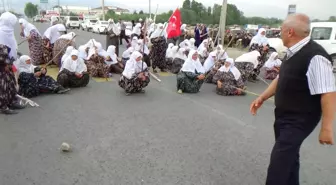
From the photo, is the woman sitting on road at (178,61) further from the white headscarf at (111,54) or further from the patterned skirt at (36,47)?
the patterned skirt at (36,47)

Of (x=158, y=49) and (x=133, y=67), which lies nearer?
(x=133, y=67)

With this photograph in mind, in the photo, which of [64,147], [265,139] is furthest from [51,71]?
[265,139]

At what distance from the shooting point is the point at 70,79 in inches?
Result: 299

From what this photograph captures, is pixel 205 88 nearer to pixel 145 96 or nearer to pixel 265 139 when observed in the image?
A: pixel 145 96

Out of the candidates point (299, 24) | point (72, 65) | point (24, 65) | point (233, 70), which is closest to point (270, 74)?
point (233, 70)

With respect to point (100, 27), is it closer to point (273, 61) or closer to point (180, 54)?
point (180, 54)

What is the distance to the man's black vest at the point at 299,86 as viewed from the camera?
7.86 ft

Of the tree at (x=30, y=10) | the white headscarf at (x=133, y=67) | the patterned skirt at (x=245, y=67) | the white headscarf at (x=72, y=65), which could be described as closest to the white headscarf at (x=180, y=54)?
the patterned skirt at (x=245, y=67)

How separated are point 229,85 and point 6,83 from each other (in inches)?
184

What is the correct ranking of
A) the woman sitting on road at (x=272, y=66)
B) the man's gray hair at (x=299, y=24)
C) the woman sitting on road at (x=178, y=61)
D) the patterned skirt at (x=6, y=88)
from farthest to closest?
the woman sitting on road at (x=178, y=61)
the woman sitting on road at (x=272, y=66)
the patterned skirt at (x=6, y=88)
the man's gray hair at (x=299, y=24)

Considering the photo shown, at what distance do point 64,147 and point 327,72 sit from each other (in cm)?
307

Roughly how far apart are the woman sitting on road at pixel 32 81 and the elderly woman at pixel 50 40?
326cm

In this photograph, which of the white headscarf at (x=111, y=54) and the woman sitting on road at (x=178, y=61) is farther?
the woman sitting on road at (x=178, y=61)

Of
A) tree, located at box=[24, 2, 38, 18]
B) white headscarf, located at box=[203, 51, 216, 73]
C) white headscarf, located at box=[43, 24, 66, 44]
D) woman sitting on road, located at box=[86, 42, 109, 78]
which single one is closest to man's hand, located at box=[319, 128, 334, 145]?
white headscarf, located at box=[203, 51, 216, 73]
